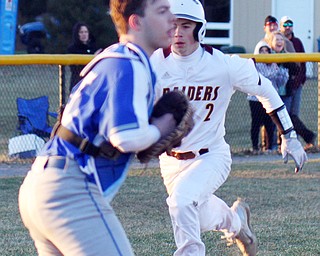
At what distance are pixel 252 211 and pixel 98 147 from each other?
4769mm

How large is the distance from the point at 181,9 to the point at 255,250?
1844 millimetres

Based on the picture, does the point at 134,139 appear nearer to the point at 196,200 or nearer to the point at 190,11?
the point at 196,200

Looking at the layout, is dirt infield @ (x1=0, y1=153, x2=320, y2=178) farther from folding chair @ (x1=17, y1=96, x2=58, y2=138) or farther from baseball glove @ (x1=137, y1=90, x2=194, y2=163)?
baseball glove @ (x1=137, y1=90, x2=194, y2=163)

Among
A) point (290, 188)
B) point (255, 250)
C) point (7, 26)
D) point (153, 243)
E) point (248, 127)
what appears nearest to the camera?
point (255, 250)

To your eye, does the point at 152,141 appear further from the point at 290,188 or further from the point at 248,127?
the point at 248,127

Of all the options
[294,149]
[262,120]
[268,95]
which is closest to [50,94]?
[262,120]

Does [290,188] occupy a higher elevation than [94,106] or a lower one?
lower

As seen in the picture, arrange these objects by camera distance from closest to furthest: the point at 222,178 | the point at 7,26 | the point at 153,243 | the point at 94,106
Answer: the point at 94,106
the point at 222,178
the point at 153,243
the point at 7,26

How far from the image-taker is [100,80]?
11.8 ft

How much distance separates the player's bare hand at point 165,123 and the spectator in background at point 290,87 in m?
8.17

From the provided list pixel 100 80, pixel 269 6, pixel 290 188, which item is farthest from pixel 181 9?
pixel 269 6

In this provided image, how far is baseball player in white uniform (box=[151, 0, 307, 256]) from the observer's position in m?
5.79

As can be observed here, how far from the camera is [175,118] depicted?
3756mm

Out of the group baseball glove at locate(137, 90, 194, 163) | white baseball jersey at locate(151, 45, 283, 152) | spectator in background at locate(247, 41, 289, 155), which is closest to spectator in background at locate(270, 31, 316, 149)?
spectator in background at locate(247, 41, 289, 155)
